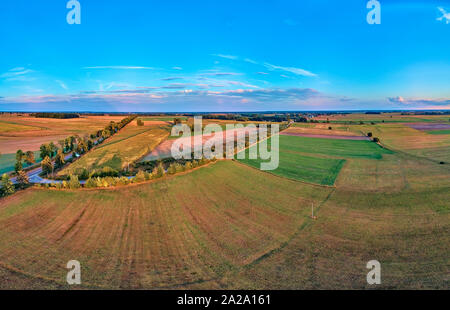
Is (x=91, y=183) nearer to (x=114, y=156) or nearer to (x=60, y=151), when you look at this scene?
(x=114, y=156)

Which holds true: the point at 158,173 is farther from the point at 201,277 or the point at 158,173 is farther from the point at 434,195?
the point at 434,195
